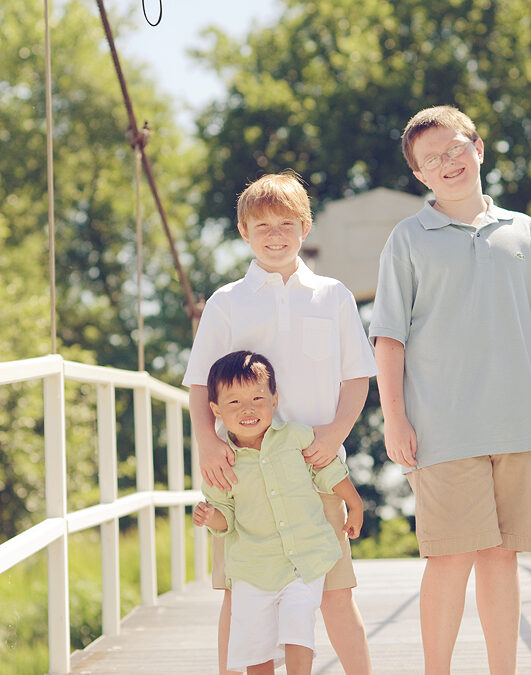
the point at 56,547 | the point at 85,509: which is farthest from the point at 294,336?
the point at 85,509

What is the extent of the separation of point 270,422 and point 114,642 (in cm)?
150

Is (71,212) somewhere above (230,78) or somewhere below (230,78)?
below

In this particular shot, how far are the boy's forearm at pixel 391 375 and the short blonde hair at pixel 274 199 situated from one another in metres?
0.31

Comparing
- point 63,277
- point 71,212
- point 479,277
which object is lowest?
point 479,277

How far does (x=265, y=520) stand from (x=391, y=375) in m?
0.42

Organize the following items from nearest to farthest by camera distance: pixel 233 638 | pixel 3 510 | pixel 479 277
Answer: pixel 233 638 < pixel 479 277 < pixel 3 510

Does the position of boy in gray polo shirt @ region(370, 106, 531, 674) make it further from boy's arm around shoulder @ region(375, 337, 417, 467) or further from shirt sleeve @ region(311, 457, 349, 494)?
shirt sleeve @ region(311, 457, 349, 494)

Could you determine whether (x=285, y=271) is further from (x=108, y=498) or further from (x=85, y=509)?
(x=108, y=498)

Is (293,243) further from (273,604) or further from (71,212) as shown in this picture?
(71,212)

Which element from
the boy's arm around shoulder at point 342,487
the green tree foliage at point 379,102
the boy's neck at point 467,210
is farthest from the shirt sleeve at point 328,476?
the green tree foliage at point 379,102

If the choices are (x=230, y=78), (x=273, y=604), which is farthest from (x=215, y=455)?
(x=230, y=78)

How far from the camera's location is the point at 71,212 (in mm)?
20297

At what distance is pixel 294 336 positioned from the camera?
2.29 m

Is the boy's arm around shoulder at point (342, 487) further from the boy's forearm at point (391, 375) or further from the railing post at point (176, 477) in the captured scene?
the railing post at point (176, 477)
